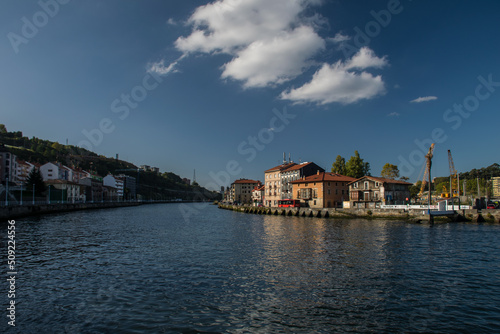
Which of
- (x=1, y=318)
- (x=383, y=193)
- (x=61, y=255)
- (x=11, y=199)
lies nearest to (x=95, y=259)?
(x=61, y=255)

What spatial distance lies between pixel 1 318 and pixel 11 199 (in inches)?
3228

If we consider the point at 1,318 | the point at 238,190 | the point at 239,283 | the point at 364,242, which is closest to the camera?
the point at 1,318

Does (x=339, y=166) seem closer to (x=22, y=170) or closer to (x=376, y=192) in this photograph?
(x=376, y=192)

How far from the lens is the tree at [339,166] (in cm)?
10331

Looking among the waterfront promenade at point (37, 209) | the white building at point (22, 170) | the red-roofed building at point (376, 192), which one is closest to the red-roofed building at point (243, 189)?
the waterfront promenade at point (37, 209)

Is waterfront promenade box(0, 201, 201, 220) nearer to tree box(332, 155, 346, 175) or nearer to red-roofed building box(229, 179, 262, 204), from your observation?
red-roofed building box(229, 179, 262, 204)

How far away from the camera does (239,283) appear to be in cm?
1669

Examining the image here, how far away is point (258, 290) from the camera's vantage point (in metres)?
15.5

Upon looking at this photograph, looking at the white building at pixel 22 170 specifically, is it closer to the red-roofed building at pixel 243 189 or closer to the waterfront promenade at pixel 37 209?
the waterfront promenade at pixel 37 209

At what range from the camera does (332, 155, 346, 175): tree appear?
10331cm

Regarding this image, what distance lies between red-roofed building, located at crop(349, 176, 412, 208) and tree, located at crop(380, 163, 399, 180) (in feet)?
106

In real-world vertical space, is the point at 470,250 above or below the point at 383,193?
below

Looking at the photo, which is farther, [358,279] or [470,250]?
[470,250]

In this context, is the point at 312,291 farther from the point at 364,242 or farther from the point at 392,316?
the point at 364,242
